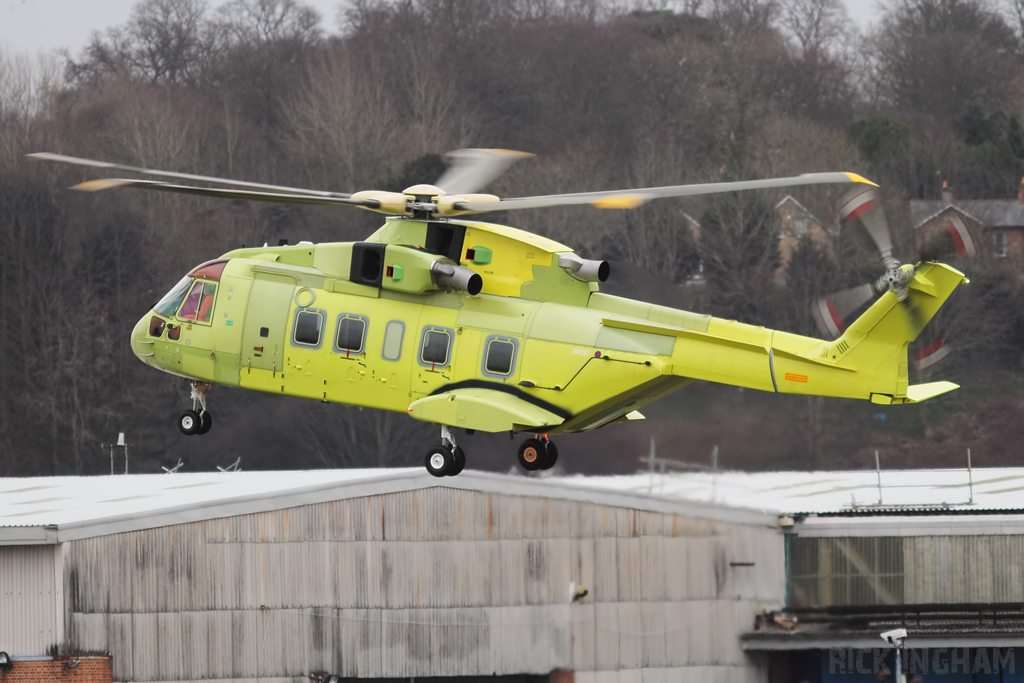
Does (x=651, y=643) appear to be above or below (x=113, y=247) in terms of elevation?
below

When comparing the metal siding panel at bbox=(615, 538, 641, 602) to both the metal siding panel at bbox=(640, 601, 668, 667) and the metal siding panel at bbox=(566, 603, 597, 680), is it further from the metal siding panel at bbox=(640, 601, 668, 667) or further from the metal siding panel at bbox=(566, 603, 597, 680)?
the metal siding panel at bbox=(566, 603, 597, 680)

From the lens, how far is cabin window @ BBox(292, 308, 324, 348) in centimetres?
3119

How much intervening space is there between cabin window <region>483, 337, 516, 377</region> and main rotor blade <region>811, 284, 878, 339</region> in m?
5.28

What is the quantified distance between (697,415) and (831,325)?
79.9ft

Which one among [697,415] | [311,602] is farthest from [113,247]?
[311,602]

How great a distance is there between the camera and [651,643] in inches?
1677

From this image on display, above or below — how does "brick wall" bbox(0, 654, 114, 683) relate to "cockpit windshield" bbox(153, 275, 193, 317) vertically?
below

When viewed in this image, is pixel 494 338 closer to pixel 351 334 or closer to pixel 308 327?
pixel 351 334

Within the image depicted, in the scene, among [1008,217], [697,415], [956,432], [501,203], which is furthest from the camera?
[1008,217]

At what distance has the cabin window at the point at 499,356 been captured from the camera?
2992 cm

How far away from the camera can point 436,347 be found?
3028 cm

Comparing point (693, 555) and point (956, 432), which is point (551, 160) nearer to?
point (956, 432)

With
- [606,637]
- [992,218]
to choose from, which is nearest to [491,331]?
[606,637]

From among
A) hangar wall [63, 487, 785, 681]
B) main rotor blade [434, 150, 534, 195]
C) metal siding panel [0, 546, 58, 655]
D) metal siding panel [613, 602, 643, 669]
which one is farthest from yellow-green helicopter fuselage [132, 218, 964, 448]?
metal siding panel [613, 602, 643, 669]
